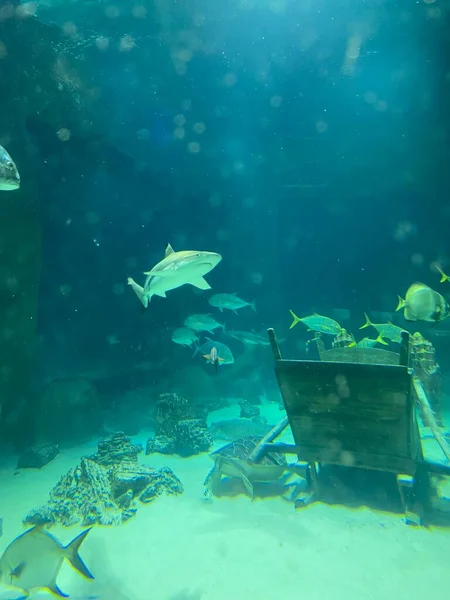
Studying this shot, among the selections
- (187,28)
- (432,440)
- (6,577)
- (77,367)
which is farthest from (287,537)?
(187,28)

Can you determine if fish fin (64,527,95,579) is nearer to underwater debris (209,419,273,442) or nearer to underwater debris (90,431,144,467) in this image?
underwater debris (90,431,144,467)

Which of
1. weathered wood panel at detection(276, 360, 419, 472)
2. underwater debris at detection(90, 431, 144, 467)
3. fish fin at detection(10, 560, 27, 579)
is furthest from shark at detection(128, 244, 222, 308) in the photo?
underwater debris at detection(90, 431, 144, 467)

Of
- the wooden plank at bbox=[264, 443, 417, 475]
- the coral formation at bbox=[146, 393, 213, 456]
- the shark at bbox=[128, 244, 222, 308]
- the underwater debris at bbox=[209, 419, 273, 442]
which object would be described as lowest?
the underwater debris at bbox=[209, 419, 273, 442]

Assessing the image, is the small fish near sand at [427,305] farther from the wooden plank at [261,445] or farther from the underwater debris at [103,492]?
the underwater debris at [103,492]

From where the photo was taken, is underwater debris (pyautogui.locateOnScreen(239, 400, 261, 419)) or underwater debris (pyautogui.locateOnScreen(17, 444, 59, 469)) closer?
underwater debris (pyautogui.locateOnScreen(17, 444, 59, 469))

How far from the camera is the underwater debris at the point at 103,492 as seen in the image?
5.44 m

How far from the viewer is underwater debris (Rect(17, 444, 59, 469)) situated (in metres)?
8.05

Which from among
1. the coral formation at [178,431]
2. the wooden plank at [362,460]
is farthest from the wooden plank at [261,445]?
the coral formation at [178,431]

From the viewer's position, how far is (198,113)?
55.4 feet

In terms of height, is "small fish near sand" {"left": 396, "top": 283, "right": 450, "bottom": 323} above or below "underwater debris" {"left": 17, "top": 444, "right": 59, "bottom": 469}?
above

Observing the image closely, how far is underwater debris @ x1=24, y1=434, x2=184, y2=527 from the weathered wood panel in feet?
9.08

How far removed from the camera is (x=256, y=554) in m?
4.29

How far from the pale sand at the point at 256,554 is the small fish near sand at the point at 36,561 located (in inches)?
29.9

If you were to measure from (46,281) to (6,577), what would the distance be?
15605mm
